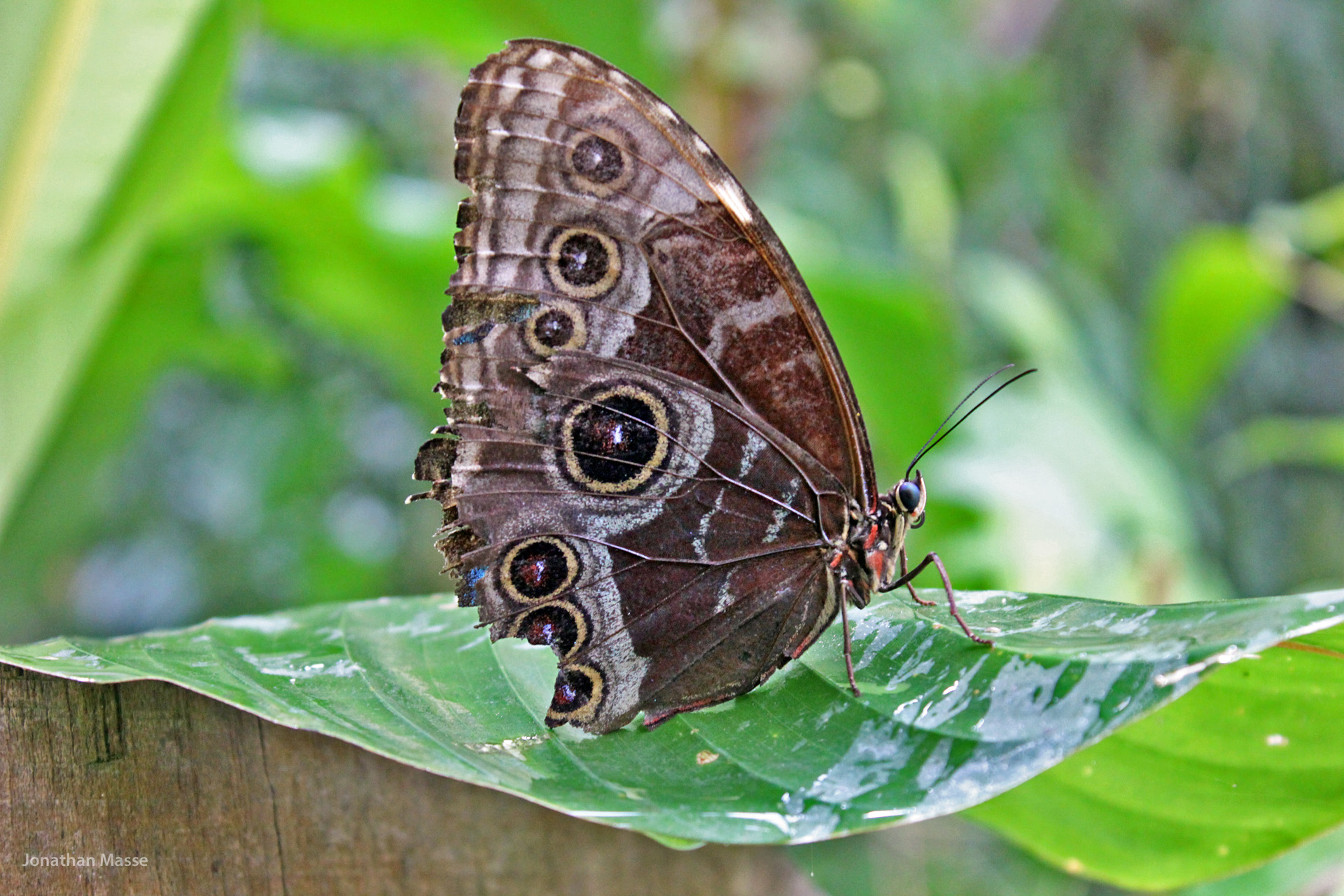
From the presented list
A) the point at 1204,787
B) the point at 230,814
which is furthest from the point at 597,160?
the point at 1204,787

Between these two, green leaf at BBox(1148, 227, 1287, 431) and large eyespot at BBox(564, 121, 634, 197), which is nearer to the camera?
large eyespot at BBox(564, 121, 634, 197)

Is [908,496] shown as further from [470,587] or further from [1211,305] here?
[1211,305]

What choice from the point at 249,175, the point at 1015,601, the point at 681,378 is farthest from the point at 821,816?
the point at 249,175

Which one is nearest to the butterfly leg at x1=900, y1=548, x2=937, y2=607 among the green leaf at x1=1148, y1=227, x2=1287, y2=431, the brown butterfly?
the brown butterfly

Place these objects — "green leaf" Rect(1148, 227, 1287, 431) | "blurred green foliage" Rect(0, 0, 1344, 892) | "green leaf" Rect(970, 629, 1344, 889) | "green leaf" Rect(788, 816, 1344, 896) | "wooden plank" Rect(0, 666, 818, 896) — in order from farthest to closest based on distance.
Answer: "green leaf" Rect(1148, 227, 1287, 431) → "blurred green foliage" Rect(0, 0, 1344, 892) → "green leaf" Rect(788, 816, 1344, 896) → "green leaf" Rect(970, 629, 1344, 889) → "wooden plank" Rect(0, 666, 818, 896)

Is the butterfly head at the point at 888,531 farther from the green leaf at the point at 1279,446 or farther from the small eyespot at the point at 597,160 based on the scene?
the green leaf at the point at 1279,446

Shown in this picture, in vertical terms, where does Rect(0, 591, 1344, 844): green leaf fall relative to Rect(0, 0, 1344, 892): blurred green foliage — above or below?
below

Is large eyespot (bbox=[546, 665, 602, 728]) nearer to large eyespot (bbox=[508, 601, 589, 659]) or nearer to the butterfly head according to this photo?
large eyespot (bbox=[508, 601, 589, 659])
